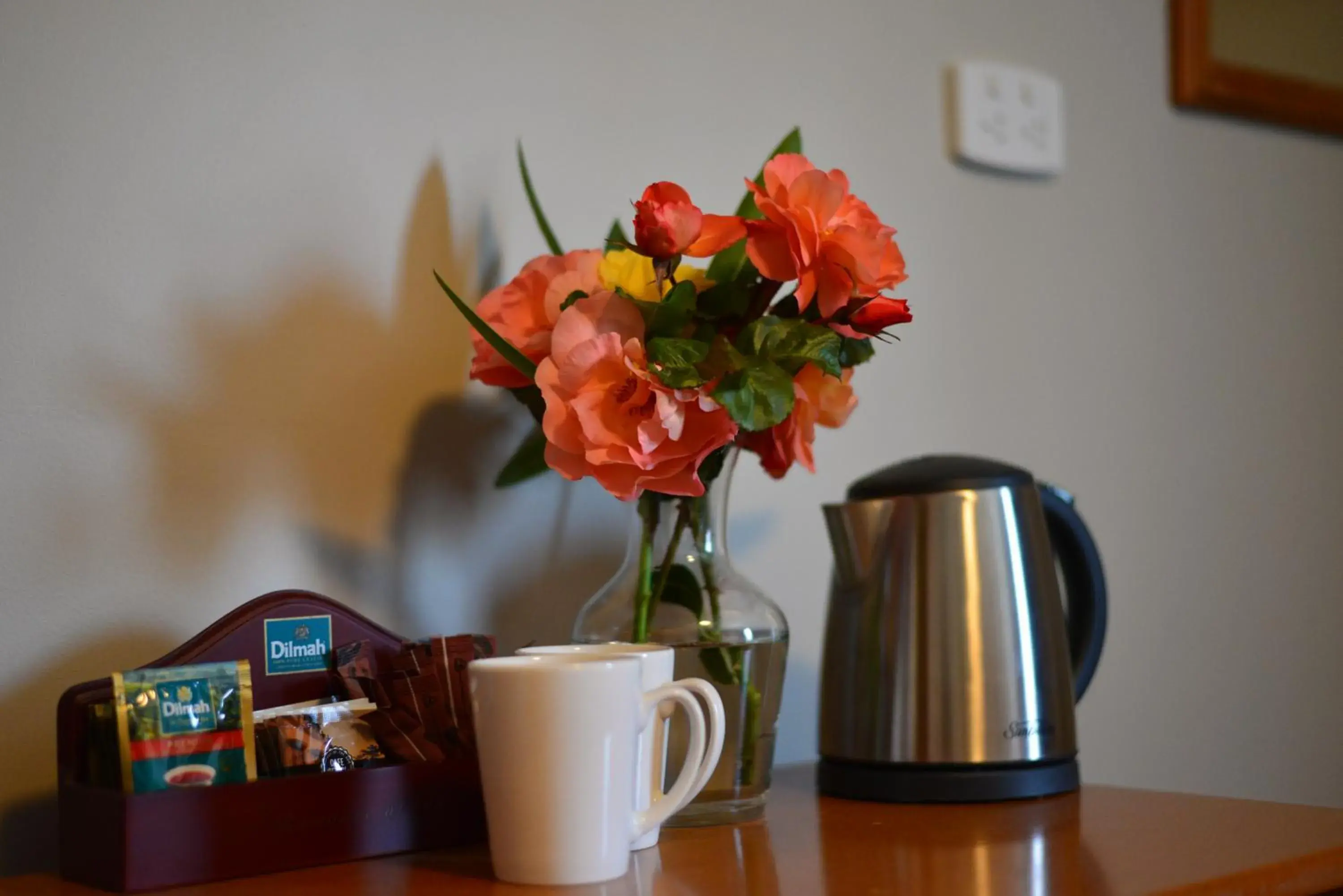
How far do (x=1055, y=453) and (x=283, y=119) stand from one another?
31.6 inches

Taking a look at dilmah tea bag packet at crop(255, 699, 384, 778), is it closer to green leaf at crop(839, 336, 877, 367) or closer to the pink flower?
the pink flower

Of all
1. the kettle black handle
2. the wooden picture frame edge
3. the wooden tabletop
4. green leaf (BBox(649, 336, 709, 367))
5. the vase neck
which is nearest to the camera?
the wooden tabletop

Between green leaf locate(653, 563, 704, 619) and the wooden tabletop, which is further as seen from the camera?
green leaf locate(653, 563, 704, 619)

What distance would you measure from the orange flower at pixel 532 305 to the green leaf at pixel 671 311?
1.9 inches

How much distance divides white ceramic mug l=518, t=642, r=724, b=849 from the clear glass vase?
58 mm

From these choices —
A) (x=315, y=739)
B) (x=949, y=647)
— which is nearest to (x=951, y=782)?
(x=949, y=647)

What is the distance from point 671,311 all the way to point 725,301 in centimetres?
5

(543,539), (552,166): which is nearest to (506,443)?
(543,539)

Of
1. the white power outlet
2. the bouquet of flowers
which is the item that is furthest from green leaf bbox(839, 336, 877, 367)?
the white power outlet

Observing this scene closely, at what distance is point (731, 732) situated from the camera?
2.61 ft

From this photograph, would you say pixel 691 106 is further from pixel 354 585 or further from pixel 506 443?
pixel 354 585

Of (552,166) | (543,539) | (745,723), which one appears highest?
(552,166)

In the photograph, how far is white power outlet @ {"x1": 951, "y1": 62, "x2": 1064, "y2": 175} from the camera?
1230mm

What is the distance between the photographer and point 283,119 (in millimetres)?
895
